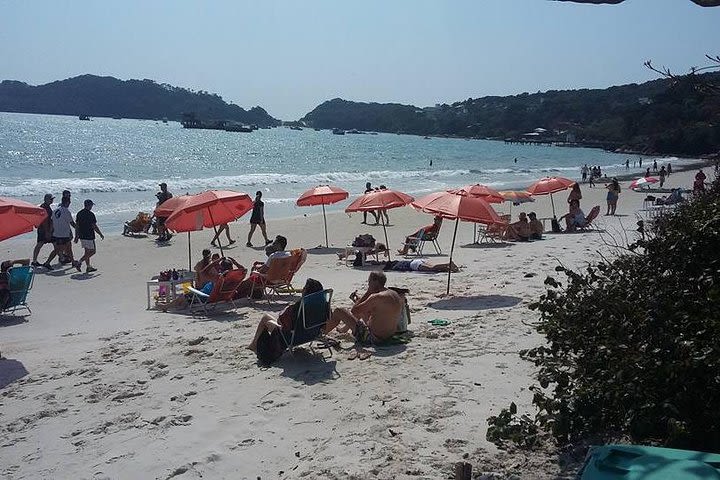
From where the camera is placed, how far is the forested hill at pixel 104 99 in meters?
141

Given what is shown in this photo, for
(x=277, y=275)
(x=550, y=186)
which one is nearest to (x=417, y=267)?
(x=277, y=275)

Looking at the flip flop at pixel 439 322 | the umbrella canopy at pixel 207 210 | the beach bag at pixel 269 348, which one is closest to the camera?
the beach bag at pixel 269 348

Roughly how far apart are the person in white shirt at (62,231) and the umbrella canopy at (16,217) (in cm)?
504

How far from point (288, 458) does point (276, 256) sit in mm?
4779

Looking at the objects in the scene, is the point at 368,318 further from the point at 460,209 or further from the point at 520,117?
the point at 520,117

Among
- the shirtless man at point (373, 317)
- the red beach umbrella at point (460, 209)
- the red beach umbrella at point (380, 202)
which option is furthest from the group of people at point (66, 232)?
the shirtless man at point (373, 317)

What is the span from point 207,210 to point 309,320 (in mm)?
4745

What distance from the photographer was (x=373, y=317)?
670 cm

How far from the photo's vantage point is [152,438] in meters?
4.66

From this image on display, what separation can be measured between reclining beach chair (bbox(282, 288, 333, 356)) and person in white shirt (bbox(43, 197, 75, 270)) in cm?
760

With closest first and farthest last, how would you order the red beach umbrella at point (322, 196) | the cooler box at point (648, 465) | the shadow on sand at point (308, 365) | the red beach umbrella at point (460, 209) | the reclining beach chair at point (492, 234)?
the cooler box at point (648, 465) → the shadow on sand at point (308, 365) → the red beach umbrella at point (460, 209) → the red beach umbrella at point (322, 196) → the reclining beach chair at point (492, 234)

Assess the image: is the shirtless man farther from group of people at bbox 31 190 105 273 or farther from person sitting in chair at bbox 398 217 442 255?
group of people at bbox 31 190 105 273

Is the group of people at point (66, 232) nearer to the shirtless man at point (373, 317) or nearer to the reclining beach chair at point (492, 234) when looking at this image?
the shirtless man at point (373, 317)

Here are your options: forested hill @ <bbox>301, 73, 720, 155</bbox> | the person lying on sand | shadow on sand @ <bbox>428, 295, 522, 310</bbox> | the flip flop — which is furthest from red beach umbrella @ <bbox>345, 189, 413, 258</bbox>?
forested hill @ <bbox>301, 73, 720, 155</bbox>
